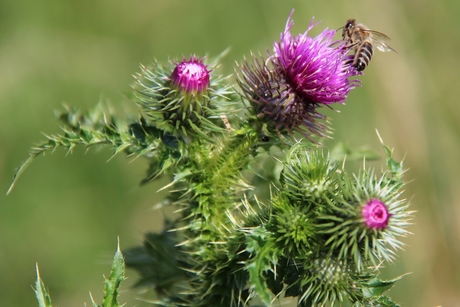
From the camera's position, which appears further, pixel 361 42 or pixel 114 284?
pixel 361 42

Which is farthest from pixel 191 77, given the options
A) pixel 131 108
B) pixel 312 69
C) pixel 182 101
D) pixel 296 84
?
pixel 131 108

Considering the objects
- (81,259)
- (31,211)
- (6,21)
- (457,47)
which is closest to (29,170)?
(31,211)

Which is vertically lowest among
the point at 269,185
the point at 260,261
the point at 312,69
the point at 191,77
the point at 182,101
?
the point at 260,261

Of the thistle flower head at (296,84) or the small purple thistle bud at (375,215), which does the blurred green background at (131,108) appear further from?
the small purple thistle bud at (375,215)

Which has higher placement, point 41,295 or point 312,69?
point 312,69

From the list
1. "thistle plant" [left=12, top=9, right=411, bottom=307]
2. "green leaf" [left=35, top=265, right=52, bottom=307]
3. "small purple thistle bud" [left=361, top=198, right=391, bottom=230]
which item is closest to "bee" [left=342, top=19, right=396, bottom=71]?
"thistle plant" [left=12, top=9, right=411, bottom=307]

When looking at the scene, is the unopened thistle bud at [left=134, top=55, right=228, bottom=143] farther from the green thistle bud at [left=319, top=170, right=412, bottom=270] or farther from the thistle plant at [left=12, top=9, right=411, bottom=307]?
the green thistle bud at [left=319, top=170, right=412, bottom=270]

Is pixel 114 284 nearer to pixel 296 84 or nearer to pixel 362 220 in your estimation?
pixel 362 220
